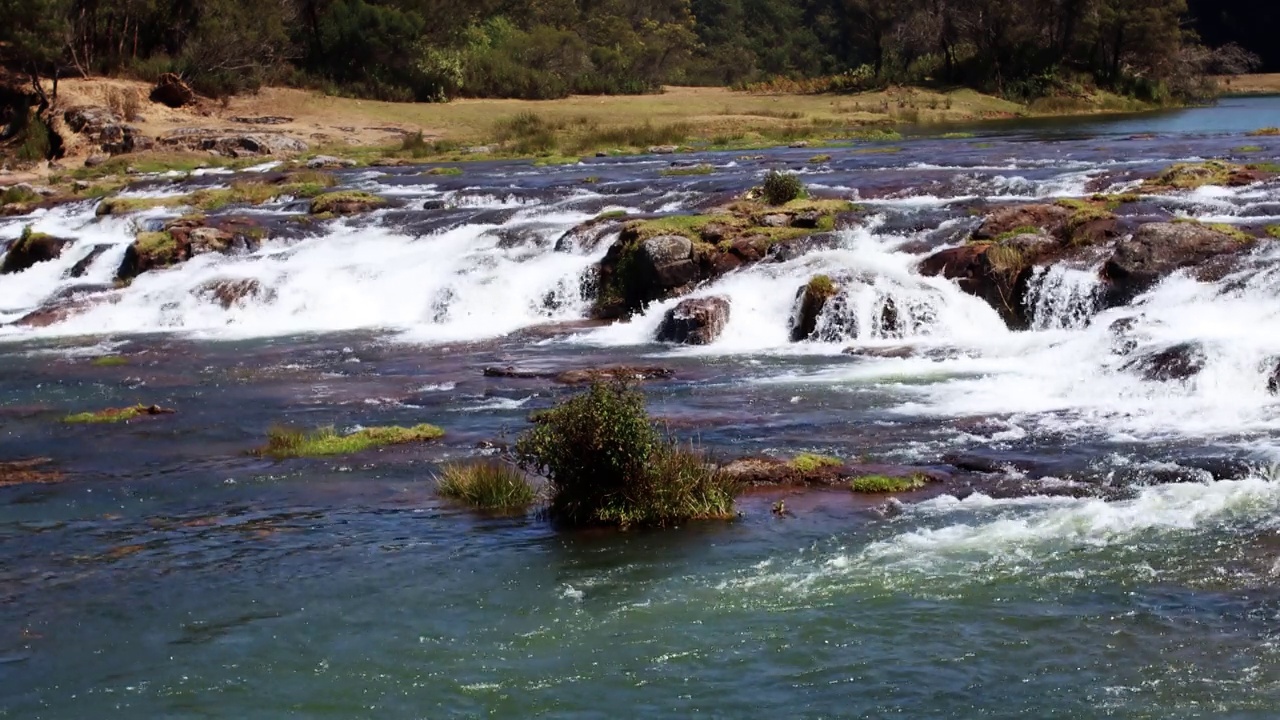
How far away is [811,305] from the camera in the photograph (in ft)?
85.2

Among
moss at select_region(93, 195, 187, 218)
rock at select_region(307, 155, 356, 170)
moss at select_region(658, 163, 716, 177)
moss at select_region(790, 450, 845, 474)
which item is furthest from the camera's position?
rock at select_region(307, 155, 356, 170)

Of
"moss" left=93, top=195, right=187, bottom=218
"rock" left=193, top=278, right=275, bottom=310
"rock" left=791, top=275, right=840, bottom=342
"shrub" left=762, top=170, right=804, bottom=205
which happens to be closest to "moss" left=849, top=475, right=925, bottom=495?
"rock" left=791, top=275, right=840, bottom=342

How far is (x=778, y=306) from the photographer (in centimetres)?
2684

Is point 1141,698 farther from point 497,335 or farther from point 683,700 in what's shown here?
point 497,335

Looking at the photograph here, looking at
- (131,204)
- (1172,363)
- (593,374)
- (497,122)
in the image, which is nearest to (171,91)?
(497,122)

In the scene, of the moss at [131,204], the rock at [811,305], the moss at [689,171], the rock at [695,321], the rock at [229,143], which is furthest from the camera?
the rock at [229,143]

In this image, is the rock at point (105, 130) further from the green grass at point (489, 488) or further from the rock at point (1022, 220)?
the green grass at point (489, 488)

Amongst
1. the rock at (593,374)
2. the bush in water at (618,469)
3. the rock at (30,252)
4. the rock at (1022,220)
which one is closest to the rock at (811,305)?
the rock at (593,374)

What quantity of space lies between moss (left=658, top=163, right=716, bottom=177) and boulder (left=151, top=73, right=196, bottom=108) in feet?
91.7

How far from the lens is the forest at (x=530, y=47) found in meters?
65.6

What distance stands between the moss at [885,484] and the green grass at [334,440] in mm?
5967

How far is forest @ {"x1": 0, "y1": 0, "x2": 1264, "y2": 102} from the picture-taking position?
65.6m

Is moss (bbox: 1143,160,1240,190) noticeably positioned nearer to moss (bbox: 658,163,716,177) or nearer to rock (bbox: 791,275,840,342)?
rock (bbox: 791,275,840,342)

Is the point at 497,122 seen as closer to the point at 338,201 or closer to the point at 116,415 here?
the point at 338,201
